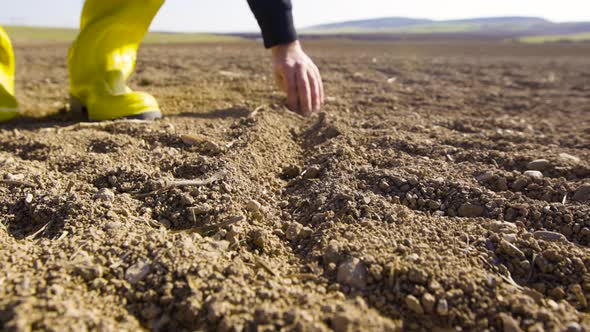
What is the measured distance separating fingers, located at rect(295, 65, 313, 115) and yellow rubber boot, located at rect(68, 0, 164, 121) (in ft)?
1.99

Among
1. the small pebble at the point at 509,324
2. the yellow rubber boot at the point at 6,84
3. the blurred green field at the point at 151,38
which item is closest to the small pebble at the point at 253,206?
the small pebble at the point at 509,324

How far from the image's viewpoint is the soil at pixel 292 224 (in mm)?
755

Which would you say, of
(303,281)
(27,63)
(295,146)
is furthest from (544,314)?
(27,63)

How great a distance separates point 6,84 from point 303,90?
127cm

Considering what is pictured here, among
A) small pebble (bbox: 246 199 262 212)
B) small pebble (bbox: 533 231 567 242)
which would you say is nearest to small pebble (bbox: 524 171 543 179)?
small pebble (bbox: 533 231 567 242)

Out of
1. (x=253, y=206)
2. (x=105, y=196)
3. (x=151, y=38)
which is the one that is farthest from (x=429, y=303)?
(x=151, y=38)

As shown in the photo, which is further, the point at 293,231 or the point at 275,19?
the point at 275,19

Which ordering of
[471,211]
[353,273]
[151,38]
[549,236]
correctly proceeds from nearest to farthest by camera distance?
[353,273]
[549,236]
[471,211]
[151,38]

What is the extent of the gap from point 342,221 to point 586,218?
0.59 m

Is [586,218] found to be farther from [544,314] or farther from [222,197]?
[222,197]

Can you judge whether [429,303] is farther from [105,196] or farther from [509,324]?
[105,196]

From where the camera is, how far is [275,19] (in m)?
1.84

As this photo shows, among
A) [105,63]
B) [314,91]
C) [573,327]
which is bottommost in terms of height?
[573,327]

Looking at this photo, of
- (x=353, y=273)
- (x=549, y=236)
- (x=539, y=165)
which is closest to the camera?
(x=353, y=273)
